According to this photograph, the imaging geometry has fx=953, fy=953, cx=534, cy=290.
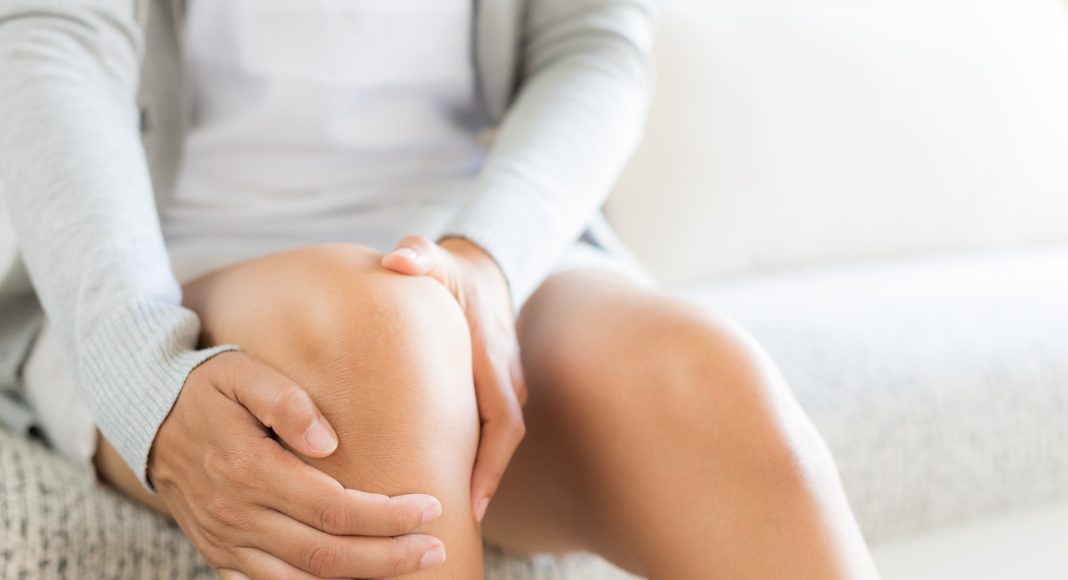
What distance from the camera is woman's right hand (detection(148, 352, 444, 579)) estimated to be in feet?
1.55

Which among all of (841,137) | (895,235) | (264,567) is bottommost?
(895,235)

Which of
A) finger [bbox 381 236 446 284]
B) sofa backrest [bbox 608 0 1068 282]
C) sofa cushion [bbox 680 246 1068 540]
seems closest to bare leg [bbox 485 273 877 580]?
finger [bbox 381 236 446 284]

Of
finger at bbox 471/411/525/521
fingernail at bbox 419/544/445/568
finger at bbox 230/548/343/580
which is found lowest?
finger at bbox 230/548/343/580

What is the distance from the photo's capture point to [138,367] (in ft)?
1.74

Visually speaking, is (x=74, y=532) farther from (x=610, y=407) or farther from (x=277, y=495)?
(x=610, y=407)

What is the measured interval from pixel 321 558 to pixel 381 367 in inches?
3.9

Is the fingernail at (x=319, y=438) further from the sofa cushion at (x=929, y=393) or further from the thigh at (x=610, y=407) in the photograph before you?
the sofa cushion at (x=929, y=393)

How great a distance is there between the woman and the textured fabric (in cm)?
2

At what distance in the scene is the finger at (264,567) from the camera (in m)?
0.48

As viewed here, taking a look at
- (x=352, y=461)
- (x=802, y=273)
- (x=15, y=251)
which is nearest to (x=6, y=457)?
(x=15, y=251)

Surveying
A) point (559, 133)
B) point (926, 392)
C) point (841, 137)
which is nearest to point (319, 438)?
point (559, 133)

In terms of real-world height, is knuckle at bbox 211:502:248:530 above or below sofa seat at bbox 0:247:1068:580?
above

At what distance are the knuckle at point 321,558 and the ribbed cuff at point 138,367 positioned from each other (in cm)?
12

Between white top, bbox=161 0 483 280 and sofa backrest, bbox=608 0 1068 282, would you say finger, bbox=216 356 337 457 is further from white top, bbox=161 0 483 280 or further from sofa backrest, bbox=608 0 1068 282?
sofa backrest, bbox=608 0 1068 282
